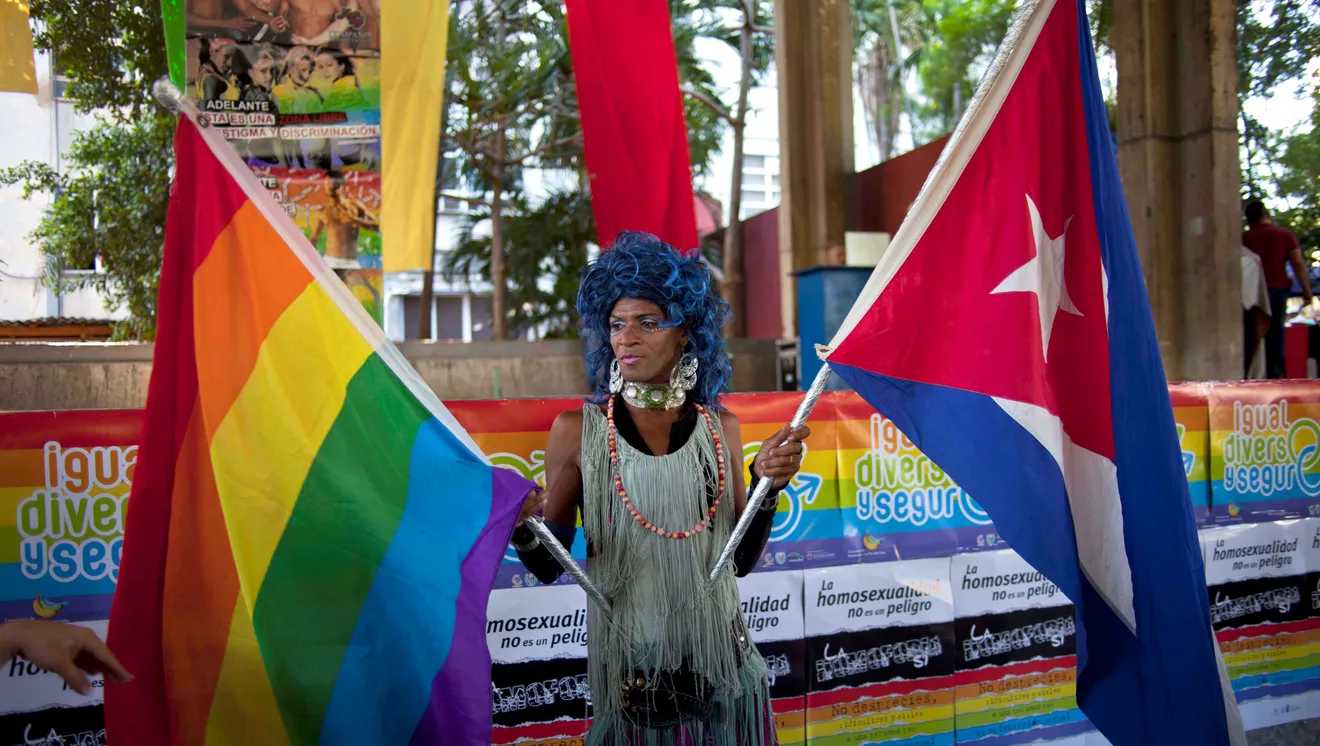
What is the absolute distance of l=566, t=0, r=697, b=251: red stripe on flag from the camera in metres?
6.13

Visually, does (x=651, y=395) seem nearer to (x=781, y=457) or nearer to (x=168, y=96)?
(x=781, y=457)

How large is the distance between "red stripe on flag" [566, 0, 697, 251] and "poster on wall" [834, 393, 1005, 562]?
2.44m

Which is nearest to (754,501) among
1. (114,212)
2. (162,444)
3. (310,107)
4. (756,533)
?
(756,533)

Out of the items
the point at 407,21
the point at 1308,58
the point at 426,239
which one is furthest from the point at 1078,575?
the point at 1308,58

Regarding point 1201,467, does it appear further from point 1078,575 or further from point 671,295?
point 671,295

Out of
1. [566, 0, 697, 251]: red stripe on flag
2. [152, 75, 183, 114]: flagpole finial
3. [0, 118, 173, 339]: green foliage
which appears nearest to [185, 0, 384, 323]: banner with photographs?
[566, 0, 697, 251]: red stripe on flag

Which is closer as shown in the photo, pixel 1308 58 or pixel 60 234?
pixel 1308 58

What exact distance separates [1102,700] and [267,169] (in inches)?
211

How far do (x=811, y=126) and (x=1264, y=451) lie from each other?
7.59 m

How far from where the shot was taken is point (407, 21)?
583 centimetres

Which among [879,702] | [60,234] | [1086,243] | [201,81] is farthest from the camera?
[60,234]

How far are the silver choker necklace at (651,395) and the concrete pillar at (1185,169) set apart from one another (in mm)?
6969

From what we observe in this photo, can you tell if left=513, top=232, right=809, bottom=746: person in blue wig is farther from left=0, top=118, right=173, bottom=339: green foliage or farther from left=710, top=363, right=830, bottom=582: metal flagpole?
left=0, top=118, right=173, bottom=339: green foliage

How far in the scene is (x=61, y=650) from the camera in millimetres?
1740
